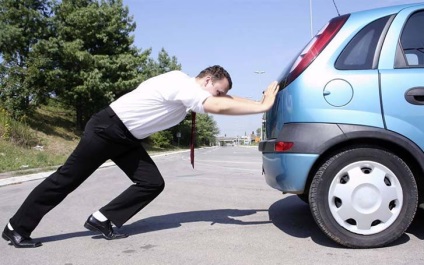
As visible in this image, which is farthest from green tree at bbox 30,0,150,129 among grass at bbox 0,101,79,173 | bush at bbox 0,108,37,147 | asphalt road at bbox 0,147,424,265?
asphalt road at bbox 0,147,424,265

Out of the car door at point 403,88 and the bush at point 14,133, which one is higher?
the car door at point 403,88

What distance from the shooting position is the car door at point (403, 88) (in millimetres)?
3082

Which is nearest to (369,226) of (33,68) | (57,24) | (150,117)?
(150,117)

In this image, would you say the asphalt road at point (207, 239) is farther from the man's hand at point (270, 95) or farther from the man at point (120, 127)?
the man's hand at point (270, 95)

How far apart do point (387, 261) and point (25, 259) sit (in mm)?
2674

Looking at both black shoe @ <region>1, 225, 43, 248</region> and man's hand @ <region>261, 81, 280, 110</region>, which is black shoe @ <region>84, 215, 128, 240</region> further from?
man's hand @ <region>261, 81, 280, 110</region>

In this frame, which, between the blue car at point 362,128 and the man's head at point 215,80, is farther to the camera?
the man's head at point 215,80

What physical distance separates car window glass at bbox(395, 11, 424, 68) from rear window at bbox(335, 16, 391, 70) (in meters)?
0.18

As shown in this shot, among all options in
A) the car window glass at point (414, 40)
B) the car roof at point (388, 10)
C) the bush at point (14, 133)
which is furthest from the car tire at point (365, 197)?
the bush at point (14, 133)

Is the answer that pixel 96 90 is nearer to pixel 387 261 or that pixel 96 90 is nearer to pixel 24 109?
pixel 24 109

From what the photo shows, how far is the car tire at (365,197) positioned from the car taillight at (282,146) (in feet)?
1.01

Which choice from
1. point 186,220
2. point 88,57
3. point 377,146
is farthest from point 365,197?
point 88,57

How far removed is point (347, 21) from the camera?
129 inches

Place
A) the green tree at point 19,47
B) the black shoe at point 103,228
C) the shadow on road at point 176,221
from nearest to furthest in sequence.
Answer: the black shoe at point 103,228 < the shadow on road at point 176,221 < the green tree at point 19,47
